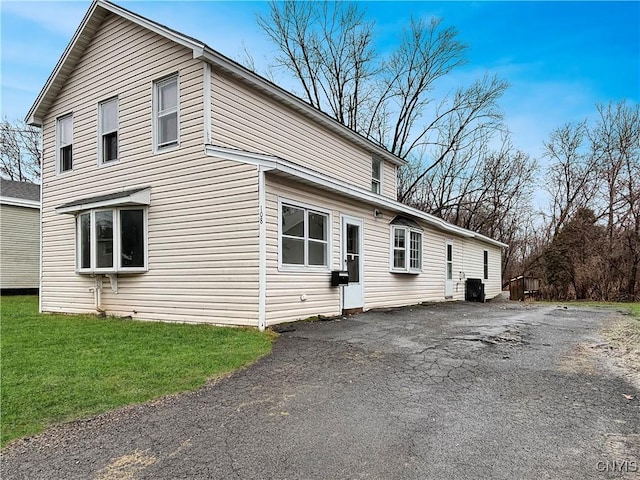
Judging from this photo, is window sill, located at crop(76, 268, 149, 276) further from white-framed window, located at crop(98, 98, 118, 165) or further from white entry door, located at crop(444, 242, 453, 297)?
white entry door, located at crop(444, 242, 453, 297)

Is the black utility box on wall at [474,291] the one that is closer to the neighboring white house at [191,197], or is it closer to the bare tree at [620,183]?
the neighboring white house at [191,197]

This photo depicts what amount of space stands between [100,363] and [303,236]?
180 inches

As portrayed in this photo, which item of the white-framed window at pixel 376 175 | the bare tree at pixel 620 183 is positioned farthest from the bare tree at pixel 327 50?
the bare tree at pixel 620 183

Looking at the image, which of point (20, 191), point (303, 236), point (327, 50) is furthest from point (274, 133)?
point (327, 50)

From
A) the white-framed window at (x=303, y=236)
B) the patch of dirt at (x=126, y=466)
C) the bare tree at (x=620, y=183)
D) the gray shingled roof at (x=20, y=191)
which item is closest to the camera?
the patch of dirt at (x=126, y=466)

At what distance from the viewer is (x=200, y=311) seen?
8289mm

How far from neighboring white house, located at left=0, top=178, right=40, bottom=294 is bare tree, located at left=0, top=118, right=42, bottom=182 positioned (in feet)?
33.4

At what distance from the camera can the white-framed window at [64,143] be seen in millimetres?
11273

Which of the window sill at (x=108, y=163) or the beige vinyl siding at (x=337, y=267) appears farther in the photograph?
the window sill at (x=108, y=163)

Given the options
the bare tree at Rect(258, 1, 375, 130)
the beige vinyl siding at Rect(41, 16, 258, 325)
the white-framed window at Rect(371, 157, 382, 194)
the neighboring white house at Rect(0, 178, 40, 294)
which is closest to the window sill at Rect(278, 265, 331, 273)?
the beige vinyl siding at Rect(41, 16, 258, 325)

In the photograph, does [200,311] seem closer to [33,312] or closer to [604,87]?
[33,312]

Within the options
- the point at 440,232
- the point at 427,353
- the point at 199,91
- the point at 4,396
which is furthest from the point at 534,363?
the point at 440,232

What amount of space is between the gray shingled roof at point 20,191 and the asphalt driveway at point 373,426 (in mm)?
16322

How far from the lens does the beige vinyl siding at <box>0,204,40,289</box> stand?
1606 cm
